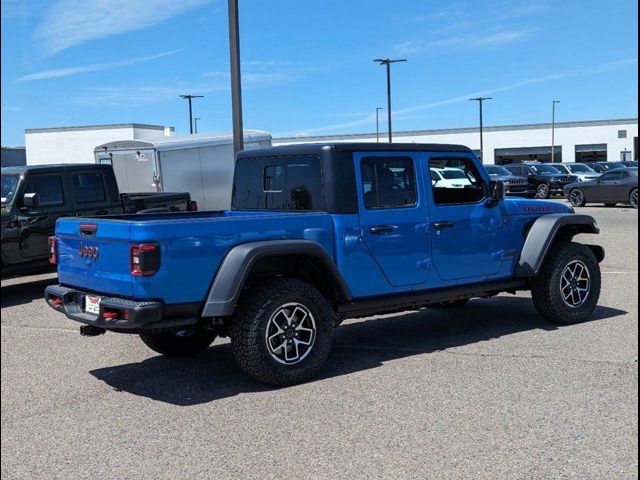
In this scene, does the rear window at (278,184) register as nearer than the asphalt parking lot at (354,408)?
No

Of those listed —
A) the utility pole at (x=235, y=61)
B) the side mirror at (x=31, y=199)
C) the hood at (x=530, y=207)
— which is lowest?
the hood at (x=530, y=207)

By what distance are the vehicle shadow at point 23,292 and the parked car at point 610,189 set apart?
19.9 metres

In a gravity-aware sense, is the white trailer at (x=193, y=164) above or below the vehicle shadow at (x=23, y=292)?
above

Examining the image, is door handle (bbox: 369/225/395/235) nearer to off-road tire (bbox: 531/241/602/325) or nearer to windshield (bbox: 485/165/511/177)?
off-road tire (bbox: 531/241/602/325)

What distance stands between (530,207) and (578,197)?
68.7 ft

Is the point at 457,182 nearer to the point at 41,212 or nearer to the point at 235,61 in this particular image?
the point at 235,61

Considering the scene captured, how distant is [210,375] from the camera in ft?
20.1

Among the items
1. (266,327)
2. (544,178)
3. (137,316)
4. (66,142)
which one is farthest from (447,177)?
(66,142)

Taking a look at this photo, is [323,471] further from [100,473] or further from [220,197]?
[220,197]

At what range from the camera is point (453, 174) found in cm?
684

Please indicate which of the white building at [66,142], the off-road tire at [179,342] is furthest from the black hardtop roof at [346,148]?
the white building at [66,142]

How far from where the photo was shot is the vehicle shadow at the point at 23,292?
10.4 m

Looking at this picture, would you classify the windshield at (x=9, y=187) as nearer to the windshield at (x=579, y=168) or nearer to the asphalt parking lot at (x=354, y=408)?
the asphalt parking lot at (x=354, y=408)

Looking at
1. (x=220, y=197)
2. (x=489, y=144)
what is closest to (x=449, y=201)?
(x=220, y=197)
